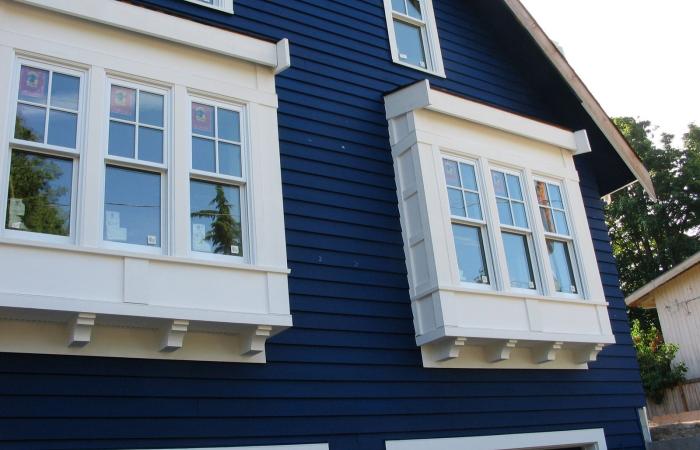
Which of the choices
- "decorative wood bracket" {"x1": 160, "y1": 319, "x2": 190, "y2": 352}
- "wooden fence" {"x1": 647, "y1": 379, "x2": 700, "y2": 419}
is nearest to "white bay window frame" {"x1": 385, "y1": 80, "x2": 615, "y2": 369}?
"decorative wood bracket" {"x1": 160, "y1": 319, "x2": 190, "y2": 352}

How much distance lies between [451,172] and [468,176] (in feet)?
0.88

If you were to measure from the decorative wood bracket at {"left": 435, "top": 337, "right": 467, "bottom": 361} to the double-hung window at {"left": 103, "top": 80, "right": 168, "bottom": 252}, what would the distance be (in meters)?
3.14

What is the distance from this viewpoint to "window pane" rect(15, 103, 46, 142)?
5934 mm

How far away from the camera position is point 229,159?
6.98m

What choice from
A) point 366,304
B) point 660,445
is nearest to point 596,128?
point 660,445

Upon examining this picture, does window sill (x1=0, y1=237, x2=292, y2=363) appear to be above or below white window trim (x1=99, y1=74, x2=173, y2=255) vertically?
below

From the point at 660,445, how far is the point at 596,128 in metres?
4.52

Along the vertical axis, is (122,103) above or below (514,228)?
above

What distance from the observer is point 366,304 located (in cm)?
748

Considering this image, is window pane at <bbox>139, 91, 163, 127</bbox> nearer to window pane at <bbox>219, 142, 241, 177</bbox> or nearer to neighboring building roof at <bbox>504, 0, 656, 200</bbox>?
window pane at <bbox>219, 142, 241, 177</bbox>

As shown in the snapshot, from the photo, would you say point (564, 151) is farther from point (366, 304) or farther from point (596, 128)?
point (366, 304)

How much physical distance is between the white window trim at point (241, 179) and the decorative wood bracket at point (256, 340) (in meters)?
0.69

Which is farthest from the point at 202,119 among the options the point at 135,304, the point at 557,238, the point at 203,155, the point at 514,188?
the point at 557,238

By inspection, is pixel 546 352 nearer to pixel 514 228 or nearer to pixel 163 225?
pixel 514 228
